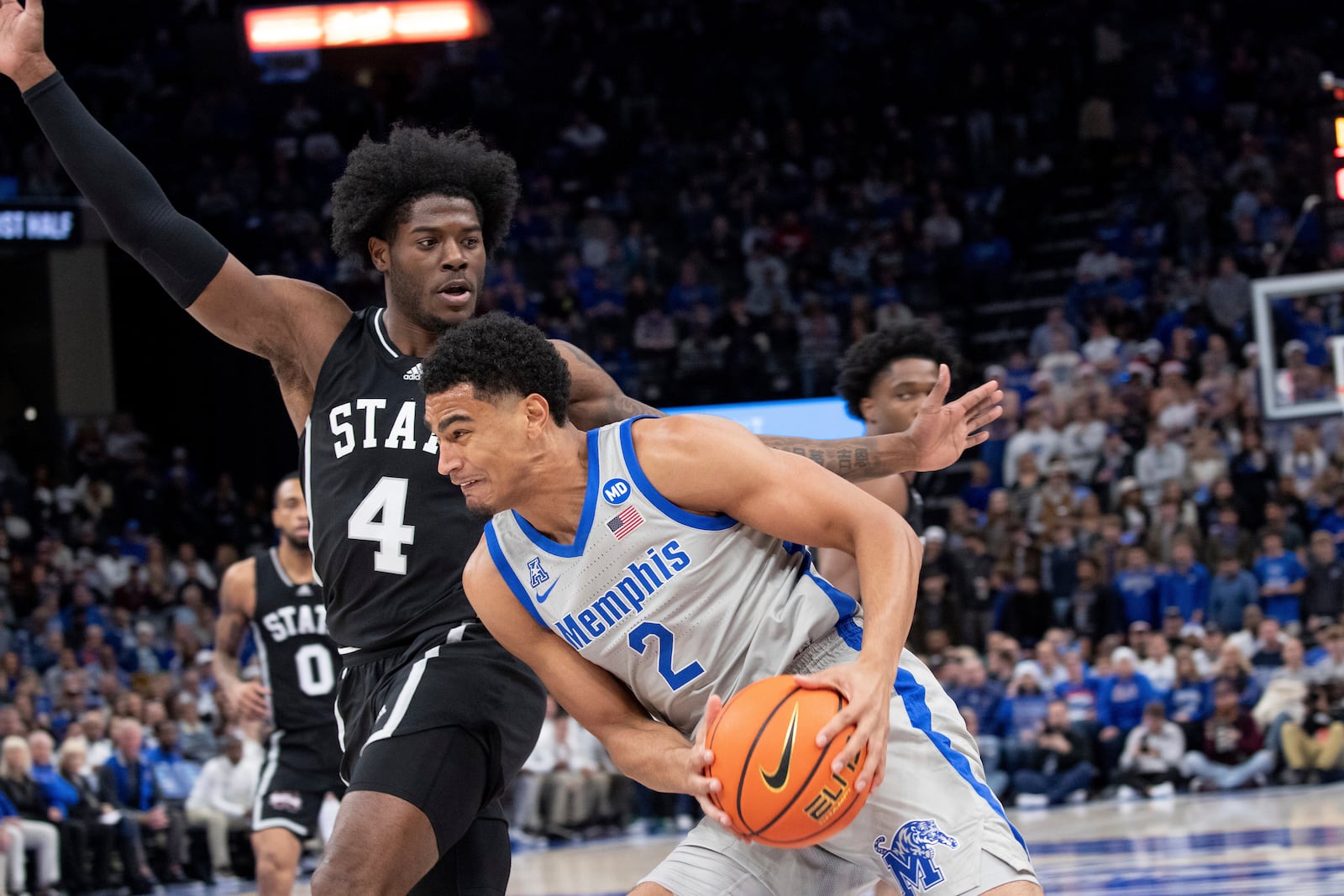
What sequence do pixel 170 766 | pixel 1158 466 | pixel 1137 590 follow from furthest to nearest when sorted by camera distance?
1. pixel 1158 466
2. pixel 1137 590
3. pixel 170 766

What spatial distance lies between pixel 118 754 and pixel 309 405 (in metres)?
9.40

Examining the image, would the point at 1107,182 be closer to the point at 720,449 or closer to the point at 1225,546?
the point at 1225,546

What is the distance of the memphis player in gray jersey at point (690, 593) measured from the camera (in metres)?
3.35

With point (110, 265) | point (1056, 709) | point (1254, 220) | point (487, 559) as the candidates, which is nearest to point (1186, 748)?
point (1056, 709)

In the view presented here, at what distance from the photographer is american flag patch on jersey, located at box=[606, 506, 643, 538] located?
3420 millimetres

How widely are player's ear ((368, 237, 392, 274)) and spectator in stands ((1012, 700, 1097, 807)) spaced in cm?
992

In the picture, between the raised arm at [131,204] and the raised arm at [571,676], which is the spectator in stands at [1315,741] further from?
the raised arm at [131,204]

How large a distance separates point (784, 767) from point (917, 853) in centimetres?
42

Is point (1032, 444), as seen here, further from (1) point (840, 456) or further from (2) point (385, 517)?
(2) point (385, 517)

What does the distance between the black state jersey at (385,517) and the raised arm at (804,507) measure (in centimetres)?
80

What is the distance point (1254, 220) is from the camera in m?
18.2

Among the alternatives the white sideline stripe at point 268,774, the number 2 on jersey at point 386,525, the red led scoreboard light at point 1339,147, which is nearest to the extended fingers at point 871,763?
the number 2 on jersey at point 386,525

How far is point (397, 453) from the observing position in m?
4.06

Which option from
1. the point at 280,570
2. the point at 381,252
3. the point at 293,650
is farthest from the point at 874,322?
the point at 381,252
